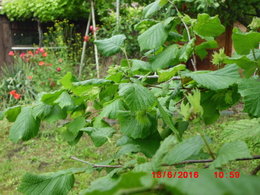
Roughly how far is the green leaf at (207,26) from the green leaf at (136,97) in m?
0.28

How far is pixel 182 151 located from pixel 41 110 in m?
0.51

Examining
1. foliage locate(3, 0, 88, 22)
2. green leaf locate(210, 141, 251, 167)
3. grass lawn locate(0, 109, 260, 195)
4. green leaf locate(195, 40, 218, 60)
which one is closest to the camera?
green leaf locate(210, 141, 251, 167)

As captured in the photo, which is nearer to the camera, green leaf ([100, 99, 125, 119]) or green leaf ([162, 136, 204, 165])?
green leaf ([162, 136, 204, 165])

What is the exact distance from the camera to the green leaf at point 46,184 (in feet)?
2.44

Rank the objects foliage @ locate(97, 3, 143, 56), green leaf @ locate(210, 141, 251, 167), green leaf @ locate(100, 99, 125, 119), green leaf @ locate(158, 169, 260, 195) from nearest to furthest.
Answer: green leaf @ locate(158, 169, 260, 195), green leaf @ locate(210, 141, 251, 167), green leaf @ locate(100, 99, 125, 119), foliage @ locate(97, 3, 143, 56)

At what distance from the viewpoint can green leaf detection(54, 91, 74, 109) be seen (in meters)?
0.76

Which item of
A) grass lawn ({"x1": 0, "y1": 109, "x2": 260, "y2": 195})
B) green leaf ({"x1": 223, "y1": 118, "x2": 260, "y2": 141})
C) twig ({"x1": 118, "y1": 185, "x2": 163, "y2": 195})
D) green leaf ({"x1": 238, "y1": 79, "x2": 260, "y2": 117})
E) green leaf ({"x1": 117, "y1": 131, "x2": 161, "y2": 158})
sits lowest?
grass lawn ({"x1": 0, "y1": 109, "x2": 260, "y2": 195})

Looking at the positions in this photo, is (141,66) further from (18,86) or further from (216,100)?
(18,86)

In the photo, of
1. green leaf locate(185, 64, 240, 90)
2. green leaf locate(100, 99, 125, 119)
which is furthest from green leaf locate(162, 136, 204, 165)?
green leaf locate(100, 99, 125, 119)

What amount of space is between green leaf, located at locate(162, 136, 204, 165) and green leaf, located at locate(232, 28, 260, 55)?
0.30m

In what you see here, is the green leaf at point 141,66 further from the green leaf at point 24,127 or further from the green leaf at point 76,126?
the green leaf at point 24,127

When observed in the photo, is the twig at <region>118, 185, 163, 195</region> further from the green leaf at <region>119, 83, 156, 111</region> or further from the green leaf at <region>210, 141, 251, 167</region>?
the green leaf at <region>119, 83, 156, 111</region>

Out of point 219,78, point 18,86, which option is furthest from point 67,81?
point 18,86

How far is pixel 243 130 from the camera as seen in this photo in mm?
691
